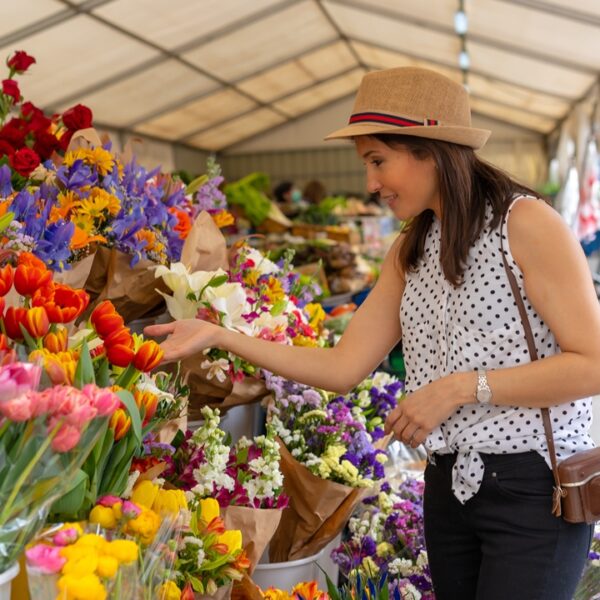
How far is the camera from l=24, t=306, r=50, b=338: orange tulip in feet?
2.98

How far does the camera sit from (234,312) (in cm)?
162

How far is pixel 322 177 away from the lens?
64.1ft

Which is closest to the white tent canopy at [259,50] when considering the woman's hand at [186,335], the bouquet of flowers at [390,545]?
the bouquet of flowers at [390,545]

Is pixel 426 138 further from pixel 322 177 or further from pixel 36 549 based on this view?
pixel 322 177

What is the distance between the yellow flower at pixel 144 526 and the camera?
0.84 metres

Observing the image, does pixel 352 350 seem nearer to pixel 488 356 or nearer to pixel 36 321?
pixel 488 356

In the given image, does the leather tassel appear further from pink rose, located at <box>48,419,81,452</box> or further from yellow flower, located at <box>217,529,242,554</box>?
pink rose, located at <box>48,419,81,452</box>

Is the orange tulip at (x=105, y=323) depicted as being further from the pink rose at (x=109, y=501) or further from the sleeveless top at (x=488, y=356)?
the sleeveless top at (x=488, y=356)

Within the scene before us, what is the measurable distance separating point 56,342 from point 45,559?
257 millimetres

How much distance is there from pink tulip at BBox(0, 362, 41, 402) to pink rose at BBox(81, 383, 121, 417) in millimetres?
46

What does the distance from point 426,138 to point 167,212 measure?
0.61 metres

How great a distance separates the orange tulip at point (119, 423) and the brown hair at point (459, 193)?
63cm

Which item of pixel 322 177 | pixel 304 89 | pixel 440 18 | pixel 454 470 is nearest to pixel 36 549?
pixel 454 470

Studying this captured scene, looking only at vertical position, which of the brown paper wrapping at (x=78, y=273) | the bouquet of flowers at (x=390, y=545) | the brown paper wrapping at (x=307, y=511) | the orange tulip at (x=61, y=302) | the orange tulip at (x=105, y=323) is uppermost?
the brown paper wrapping at (x=78, y=273)
